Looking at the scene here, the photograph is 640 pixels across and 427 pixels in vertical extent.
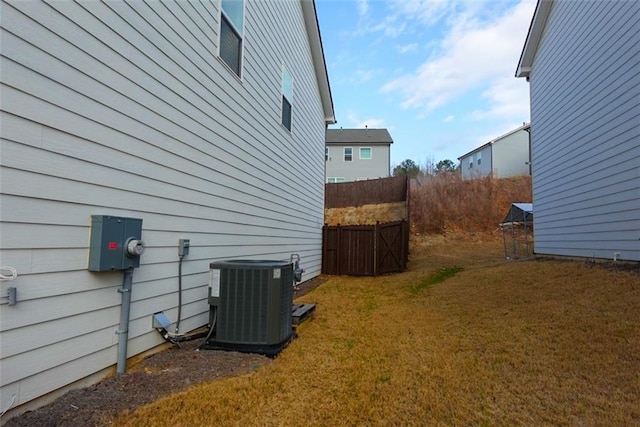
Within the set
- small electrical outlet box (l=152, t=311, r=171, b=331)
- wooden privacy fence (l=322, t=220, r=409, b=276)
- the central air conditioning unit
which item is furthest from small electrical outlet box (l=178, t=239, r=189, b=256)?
wooden privacy fence (l=322, t=220, r=409, b=276)

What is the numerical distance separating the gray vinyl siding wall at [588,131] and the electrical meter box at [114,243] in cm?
730

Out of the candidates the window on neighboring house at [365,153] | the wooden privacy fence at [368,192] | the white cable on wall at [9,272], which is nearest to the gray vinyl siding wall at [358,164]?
the window on neighboring house at [365,153]

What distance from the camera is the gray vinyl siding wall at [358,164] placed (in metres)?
27.6

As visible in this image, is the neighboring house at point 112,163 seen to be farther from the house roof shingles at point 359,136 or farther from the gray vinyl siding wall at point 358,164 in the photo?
the house roof shingles at point 359,136

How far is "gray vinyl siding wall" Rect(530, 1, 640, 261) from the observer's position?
6.02 m

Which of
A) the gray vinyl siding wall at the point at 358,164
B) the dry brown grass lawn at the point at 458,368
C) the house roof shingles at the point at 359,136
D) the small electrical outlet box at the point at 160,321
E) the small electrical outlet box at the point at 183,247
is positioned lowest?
the dry brown grass lawn at the point at 458,368

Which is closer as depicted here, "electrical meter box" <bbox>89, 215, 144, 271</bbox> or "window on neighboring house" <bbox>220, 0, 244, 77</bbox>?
"electrical meter box" <bbox>89, 215, 144, 271</bbox>

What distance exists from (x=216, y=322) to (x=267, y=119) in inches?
151

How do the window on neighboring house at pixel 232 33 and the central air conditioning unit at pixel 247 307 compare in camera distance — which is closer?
the central air conditioning unit at pixel 247 307

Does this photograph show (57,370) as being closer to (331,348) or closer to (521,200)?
(331,348)

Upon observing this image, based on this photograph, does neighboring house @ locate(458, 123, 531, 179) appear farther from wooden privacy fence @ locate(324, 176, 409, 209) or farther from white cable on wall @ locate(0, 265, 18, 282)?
white cable on wall @ locate(0, 265, 18, 282)

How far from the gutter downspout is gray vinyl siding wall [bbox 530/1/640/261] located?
7.38 metres

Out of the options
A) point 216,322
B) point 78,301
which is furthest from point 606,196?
point 78,301

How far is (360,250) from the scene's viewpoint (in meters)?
11.3
